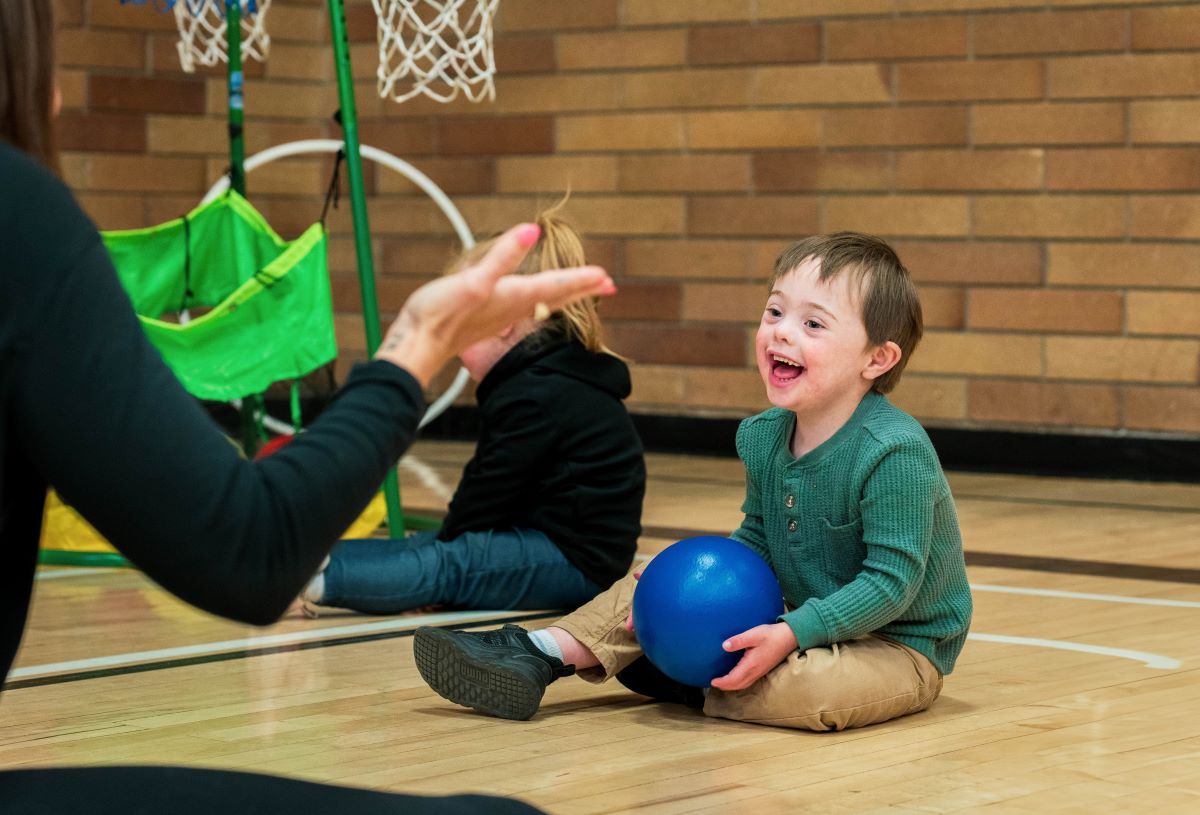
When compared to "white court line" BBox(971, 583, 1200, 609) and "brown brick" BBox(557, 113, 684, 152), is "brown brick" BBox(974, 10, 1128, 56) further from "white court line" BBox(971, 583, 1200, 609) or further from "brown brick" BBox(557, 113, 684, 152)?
"white court line" BBox(971, 583, 1200, 609)

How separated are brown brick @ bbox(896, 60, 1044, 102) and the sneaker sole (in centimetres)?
417

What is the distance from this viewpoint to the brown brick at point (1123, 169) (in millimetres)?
5711

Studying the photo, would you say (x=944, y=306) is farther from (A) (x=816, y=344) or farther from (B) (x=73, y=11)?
(A) (x=816, y=344)

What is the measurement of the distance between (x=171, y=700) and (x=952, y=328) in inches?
164

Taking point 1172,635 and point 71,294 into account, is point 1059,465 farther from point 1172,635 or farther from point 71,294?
point 71,294

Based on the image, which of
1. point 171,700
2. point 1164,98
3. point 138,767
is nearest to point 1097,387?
point 1164,98

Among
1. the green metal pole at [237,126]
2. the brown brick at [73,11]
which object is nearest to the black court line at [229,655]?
the green metal pole at [237,126]

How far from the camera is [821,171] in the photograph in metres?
6.34

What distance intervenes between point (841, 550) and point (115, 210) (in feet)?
16.5

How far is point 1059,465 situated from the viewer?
19.6ft

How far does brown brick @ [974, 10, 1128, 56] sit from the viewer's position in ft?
19.0

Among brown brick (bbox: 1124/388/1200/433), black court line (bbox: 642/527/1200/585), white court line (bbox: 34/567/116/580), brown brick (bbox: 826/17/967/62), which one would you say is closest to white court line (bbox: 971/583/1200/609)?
black court line (bbox: 642/527/1200/585)

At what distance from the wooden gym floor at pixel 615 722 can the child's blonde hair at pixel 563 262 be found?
1.95 ft

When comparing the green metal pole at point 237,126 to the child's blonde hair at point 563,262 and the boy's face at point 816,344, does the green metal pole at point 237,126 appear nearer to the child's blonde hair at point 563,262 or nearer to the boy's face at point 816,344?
the child's blonde hair at point 563,262
